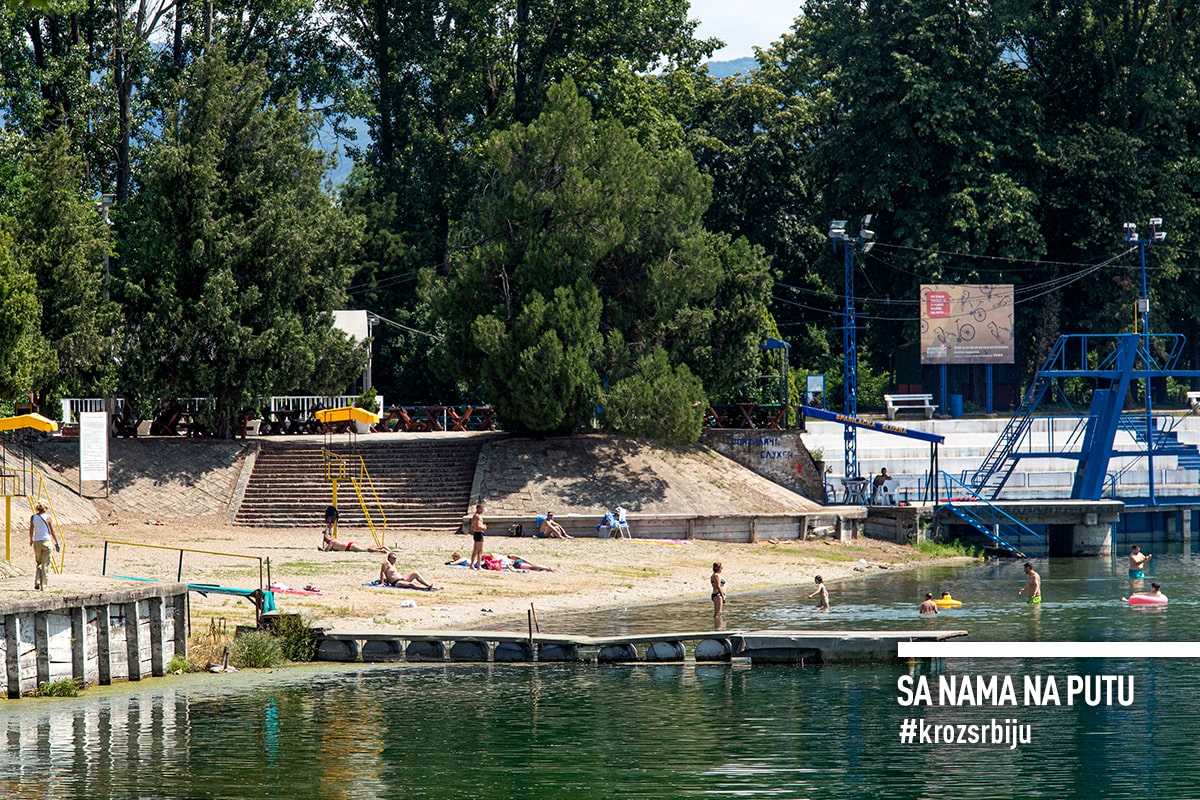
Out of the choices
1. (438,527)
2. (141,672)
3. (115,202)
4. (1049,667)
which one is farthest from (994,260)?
(141,672)

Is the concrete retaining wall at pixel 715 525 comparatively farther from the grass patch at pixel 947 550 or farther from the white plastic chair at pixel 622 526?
the grass patch at pixel 947 550

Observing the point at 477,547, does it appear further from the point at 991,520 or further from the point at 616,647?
the point at 991,520

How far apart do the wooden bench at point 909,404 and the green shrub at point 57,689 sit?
4528 cm

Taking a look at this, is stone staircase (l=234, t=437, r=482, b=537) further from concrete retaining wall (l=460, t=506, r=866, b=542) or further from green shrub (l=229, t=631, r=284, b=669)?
green shrub (l=229, t=631, r=284, b=669)

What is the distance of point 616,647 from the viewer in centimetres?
3038

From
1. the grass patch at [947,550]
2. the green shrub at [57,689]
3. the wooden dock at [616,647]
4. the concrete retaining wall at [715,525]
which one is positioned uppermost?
the concrete retaining wall at [715,525]

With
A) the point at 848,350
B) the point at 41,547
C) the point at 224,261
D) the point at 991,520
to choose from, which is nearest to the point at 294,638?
the point at 41,547

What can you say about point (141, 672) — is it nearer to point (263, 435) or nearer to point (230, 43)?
point (263, 435)

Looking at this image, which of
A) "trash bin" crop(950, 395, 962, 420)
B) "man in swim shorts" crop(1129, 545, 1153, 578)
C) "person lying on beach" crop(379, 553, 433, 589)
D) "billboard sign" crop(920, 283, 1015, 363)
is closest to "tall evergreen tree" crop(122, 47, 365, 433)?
"person lying on beach" crop(379, 553, 433, 589)

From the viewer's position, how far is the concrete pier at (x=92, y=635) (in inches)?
981

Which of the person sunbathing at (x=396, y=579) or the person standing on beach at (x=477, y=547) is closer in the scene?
the person sunbathing at (x=396, y=579)

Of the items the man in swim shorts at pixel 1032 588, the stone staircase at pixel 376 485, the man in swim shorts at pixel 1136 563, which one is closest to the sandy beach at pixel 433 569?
the stone staircase at pixel 376 485

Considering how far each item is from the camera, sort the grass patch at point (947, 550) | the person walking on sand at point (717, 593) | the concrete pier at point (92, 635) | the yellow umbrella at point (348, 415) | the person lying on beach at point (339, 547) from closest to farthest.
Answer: the concrete pier at point (92, 635) → the person walking on sand at point (717, 593) → the person lying on beach at point (339, 547) → the yellow umbrella at point (348, 415) → the grass patch at point (947, 550)

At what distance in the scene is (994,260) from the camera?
236 feet
